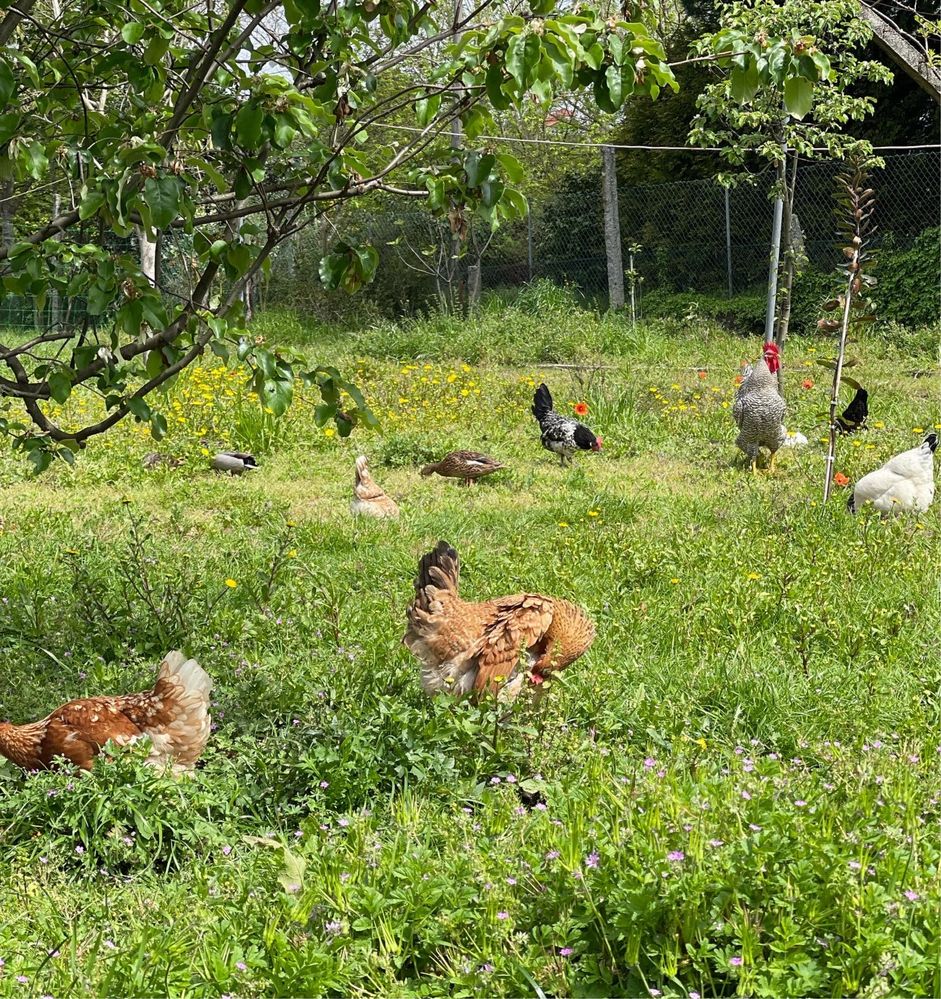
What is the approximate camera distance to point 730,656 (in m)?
4.40

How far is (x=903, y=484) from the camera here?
6.51 meters

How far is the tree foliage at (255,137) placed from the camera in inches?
108

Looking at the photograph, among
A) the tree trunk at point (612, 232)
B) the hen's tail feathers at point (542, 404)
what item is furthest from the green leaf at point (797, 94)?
the tree trunk at point (612, 232)

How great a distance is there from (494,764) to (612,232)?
16.9m

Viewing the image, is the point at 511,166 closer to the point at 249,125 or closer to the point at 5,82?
the point at 249,125

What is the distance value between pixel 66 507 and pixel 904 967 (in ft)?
22.5

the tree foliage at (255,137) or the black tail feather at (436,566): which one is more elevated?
the tree foliage at (255,137)

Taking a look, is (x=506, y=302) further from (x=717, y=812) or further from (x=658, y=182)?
(x=717, y=812)

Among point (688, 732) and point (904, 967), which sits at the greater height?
point (904, 967)

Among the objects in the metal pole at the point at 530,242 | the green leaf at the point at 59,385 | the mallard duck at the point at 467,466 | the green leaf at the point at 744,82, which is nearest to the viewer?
the green leaf at the point at 744,82

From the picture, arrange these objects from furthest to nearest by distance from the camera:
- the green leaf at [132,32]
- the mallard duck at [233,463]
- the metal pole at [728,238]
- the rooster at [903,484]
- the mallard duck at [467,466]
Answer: the metal pole at [728,238] < the mallard duck at [233,463] < the mallard duck at [467,466] < the rooster at [903,484] < the green leaf at [132,32]

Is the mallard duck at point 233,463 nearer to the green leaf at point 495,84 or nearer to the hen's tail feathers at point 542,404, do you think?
the hen's tail feathers at point 542,404

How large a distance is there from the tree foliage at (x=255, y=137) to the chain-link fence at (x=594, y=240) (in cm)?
1145

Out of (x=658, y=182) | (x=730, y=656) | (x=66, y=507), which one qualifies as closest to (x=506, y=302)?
(x=658, y=182)
